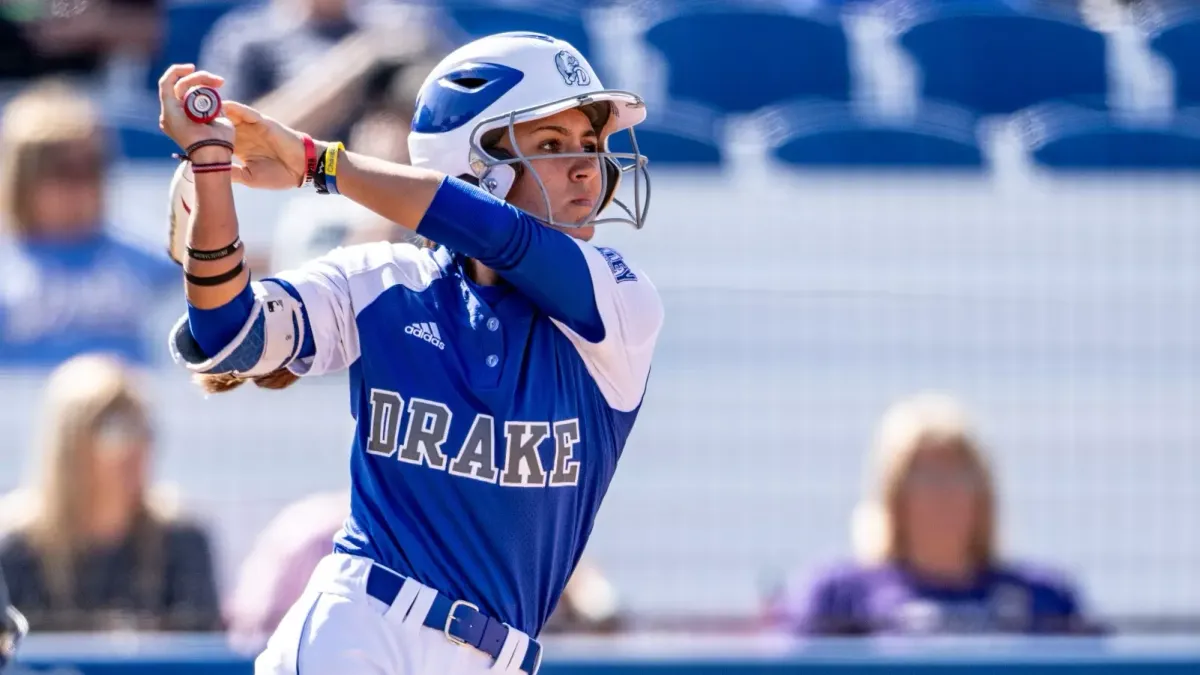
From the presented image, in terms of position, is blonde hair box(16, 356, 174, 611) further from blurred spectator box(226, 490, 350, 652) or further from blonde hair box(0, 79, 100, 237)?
blonde hair box(0, 79, 100, 237)

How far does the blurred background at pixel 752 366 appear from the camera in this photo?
6.09 meters

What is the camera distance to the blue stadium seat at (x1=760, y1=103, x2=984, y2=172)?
8258 mm

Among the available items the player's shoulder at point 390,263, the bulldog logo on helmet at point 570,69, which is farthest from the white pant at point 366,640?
the bulldog logo on helmet at point 570,69

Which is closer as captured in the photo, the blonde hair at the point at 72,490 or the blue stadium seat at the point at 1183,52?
the blonde hair at the point at 72,490

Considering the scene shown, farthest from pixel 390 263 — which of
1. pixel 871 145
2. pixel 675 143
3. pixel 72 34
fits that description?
pixel 72 34

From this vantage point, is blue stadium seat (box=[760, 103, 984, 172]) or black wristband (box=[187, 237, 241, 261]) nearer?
black wristband (box=[187, 237, 241, 261])

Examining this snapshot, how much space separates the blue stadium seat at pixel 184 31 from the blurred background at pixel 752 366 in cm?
18

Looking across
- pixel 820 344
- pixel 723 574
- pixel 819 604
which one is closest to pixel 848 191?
pixel 820 344

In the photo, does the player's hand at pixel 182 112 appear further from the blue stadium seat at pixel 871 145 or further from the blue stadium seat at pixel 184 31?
the blue stadium seat at pixel 184 31

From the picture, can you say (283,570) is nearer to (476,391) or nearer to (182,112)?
(476,391)

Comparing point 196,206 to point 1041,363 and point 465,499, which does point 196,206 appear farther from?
point 1041,363

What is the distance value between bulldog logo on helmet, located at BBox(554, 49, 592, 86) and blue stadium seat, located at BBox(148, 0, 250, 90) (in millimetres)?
5808

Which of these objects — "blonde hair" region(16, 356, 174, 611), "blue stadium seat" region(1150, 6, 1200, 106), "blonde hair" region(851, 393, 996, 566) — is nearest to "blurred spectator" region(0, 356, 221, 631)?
"blonde hair" region(16, 356, 174, 611)

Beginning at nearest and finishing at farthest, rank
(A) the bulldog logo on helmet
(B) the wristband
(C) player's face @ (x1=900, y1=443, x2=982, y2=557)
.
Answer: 1. (B) the wristband
2. (A) the bulldog logo on helmet
3. (C) player's face @ (x1=900, y1=443, x2=982, y2=557)
